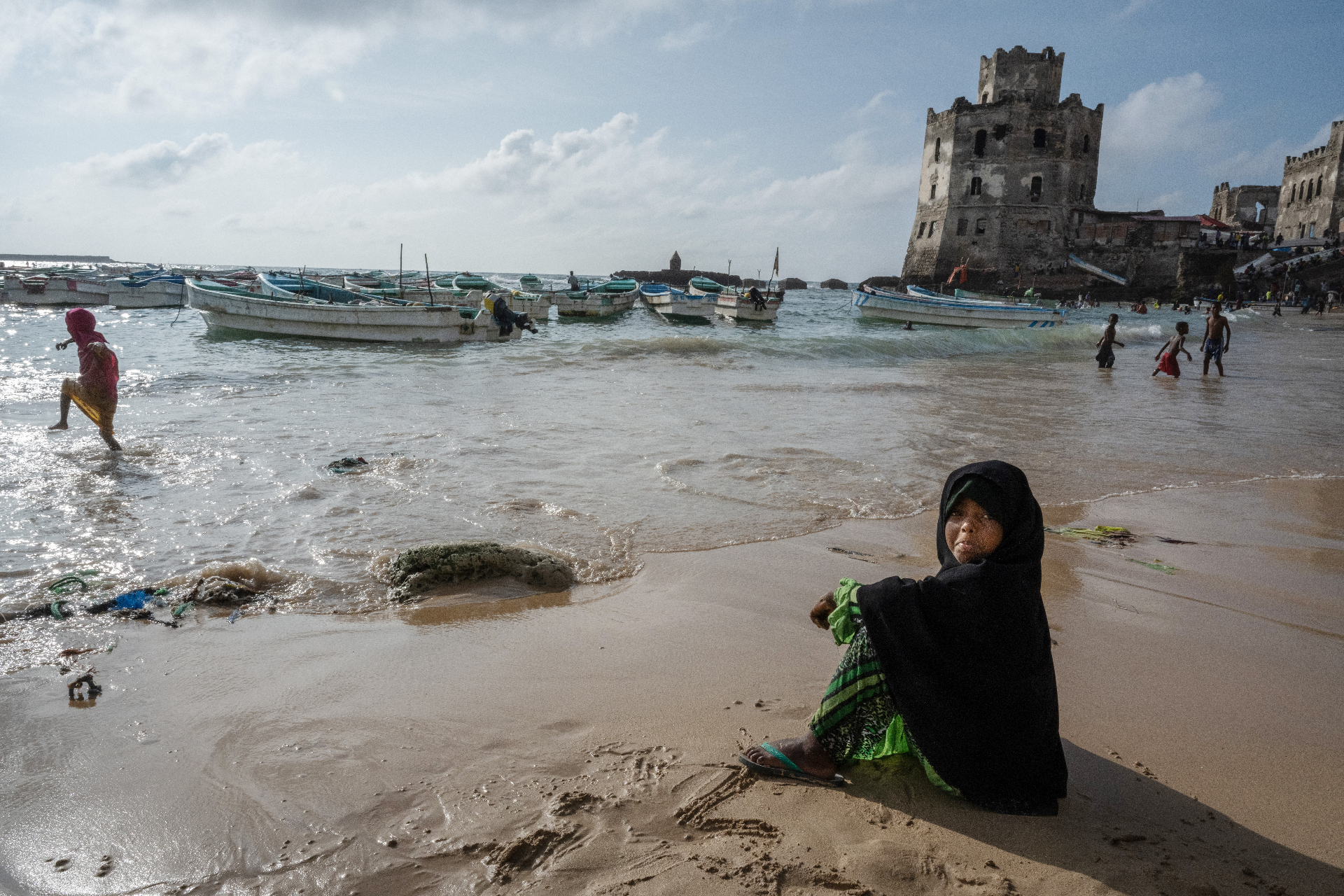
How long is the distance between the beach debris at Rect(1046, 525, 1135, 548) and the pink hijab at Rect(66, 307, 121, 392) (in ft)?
26.6

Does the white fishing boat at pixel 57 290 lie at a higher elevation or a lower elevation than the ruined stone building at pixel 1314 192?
lower

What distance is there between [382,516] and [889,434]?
6.02 meters

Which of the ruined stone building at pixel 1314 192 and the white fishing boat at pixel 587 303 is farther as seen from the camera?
the ruined stone building at pixel 1314 192

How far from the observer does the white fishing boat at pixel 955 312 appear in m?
30.2

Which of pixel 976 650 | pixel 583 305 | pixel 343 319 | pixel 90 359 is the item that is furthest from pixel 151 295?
pixel 976 650

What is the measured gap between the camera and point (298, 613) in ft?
12.3

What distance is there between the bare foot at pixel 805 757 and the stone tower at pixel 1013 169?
56676 millimetres

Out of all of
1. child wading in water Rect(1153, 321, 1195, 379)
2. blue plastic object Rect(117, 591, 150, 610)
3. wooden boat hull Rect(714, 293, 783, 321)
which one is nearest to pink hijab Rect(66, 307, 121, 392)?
blue plastic object Rect(117, 591, 150, 610)

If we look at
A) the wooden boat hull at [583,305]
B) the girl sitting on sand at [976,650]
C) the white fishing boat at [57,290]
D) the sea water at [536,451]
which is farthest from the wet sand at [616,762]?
the white fishing boat at [57,290]

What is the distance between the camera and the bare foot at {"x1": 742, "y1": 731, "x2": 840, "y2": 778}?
2361 millimetres

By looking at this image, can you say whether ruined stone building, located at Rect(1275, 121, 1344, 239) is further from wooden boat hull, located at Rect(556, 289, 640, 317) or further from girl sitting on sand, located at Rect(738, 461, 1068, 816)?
girl sitting on sand, located at Rect(738, 461, 1068, 816)

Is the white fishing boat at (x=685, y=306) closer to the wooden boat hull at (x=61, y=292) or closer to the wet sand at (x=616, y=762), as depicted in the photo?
the wooden boat hull at (x=61, y=292)

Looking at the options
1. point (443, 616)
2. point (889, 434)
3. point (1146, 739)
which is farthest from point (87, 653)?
Answer: point (889, 434)

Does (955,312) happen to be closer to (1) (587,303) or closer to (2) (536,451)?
(1) (587,303)
